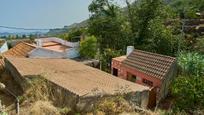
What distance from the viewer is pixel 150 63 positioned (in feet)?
75.6

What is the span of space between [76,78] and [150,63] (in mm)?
8584

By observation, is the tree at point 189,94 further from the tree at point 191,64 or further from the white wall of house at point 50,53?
the white wall of house at point 50,53

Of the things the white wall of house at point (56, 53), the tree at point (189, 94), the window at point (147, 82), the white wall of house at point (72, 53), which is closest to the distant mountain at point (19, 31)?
the white wall of house at point (56, 53)

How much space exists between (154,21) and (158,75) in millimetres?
14709

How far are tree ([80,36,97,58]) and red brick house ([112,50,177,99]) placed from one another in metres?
3.51

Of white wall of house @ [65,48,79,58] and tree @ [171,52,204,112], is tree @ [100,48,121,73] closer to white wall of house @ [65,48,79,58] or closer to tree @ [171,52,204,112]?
white wall of house @ [65,48,79,58]

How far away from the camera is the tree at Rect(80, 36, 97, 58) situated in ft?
93.2

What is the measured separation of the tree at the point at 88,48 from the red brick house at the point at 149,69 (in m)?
3.51

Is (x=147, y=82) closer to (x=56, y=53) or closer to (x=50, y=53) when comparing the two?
(x=56, y=53)

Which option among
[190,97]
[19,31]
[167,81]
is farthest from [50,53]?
[190,97]

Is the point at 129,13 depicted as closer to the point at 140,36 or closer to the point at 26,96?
the point at 140,36

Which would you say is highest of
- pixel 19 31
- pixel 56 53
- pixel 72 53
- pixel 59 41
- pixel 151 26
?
pixel 151 26

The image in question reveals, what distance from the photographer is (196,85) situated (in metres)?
12.7

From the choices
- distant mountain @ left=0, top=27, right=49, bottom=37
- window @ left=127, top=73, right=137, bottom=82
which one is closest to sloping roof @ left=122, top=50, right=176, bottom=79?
window @ left=127, top=73, right=137, bottom=82
